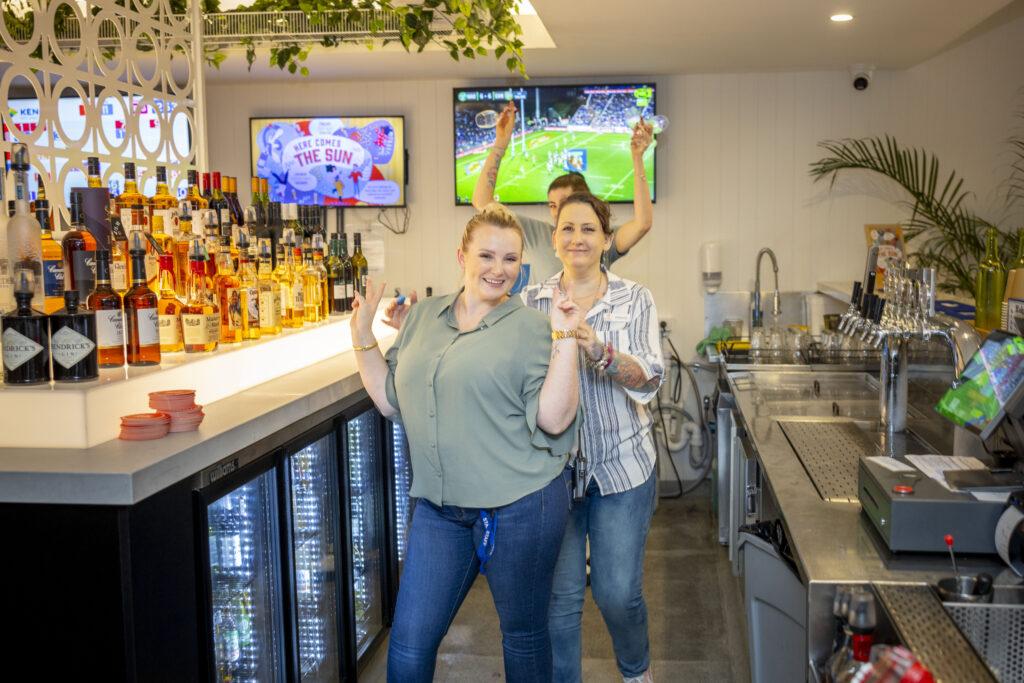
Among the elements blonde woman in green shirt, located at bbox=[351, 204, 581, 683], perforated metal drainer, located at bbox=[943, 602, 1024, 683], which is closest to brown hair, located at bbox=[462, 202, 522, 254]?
blonde woman in green shirt, located at bbox=[351, 204, 581, 683]

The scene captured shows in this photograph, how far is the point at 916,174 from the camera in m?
5.46

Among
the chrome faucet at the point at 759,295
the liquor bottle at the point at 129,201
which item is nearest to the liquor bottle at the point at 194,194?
the liquor bottle at the point at 129,201

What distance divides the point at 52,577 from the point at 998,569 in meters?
1.84

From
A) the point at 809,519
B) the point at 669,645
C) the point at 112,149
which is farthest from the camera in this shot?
the point at 669,645

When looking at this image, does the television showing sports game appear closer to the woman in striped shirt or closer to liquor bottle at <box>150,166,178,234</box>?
the woman in striped shirt

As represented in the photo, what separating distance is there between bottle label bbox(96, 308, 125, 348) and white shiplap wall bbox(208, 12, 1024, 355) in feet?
12.4

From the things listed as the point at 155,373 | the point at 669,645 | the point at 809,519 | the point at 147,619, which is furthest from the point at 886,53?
the point at 147,619

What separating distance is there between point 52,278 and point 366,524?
1.55 metres

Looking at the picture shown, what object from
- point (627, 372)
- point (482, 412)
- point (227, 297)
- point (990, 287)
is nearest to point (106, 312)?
point (227, 297)

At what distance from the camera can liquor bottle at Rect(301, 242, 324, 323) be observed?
350 centimetres

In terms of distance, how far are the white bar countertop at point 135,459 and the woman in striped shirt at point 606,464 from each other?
0.86 m

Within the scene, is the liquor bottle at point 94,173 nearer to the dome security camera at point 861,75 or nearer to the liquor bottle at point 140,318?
the liquor bottle at point 140,318

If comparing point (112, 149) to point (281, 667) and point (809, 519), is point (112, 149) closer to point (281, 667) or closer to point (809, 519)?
point (281, 667)

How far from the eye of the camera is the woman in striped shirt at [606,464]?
275cm
